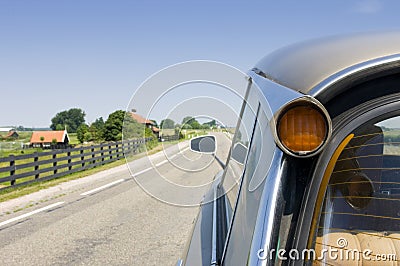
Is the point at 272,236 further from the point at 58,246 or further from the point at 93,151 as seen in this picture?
the point at 93,151

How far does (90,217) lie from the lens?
8.55 m

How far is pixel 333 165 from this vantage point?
1.14 m

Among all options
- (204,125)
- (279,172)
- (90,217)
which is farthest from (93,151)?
(279,172)

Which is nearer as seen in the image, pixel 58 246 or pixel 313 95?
pixel 313 95

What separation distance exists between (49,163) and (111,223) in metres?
9.34

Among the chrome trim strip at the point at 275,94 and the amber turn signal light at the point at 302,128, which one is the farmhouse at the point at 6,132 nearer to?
the chrome trim strip at the point at 275,94

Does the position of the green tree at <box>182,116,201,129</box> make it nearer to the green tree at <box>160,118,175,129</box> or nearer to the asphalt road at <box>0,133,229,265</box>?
the green tree at <box>160,118,175,129</box>

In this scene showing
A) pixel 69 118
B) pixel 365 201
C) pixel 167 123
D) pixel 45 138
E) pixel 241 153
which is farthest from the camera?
pixel 69 118

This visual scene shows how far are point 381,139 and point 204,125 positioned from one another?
4.38 ft

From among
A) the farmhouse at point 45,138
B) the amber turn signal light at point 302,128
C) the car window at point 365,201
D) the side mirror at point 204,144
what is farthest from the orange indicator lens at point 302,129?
the farmhouse at point 45,138

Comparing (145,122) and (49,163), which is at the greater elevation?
(145,122)

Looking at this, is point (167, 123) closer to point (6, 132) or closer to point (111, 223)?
point (111, 223)

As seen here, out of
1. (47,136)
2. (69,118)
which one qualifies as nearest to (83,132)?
(47,136)

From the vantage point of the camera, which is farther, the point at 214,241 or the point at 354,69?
the point at 214,241
